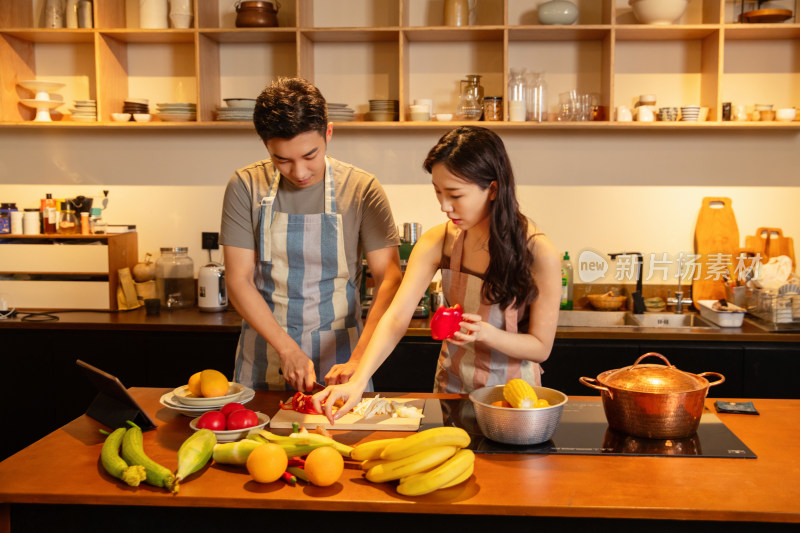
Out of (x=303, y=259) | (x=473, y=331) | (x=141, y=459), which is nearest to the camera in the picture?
(x=141, y=459)

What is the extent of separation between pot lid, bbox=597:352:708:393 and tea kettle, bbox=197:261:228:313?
2345 millimetres

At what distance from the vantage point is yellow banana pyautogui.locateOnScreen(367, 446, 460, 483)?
152 cm

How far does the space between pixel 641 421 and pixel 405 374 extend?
171 centimetres

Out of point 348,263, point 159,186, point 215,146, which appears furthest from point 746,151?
point 159,186

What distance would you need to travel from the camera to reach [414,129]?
391 centimetres

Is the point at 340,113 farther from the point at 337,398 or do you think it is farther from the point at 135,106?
the point at 337,398

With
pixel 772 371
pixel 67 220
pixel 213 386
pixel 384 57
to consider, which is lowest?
pixel 772 371

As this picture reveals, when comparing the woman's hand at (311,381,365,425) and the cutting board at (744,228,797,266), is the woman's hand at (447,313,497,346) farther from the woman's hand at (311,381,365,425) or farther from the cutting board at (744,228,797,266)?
the cutting board at (744,228,797,266)

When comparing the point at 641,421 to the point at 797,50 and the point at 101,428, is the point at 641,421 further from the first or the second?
the point at 797,50

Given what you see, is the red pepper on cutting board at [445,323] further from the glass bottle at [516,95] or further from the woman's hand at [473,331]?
the glass bottle at [516,95]

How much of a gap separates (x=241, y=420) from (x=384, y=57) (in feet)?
8.42

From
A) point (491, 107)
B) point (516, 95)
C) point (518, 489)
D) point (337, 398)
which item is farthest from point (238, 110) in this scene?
point (518, 489)

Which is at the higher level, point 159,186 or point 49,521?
point 159,186

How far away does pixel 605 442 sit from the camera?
1780mm
